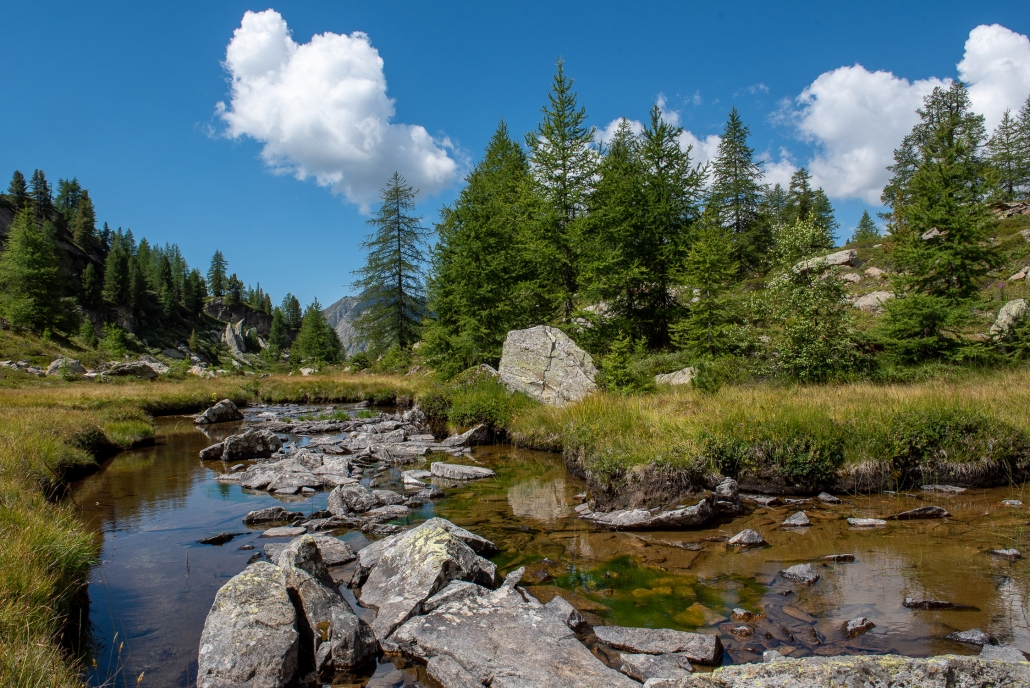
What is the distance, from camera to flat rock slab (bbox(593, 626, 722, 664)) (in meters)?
5.21

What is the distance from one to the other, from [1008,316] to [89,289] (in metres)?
109

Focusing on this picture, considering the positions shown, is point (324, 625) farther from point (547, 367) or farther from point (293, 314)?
point (293, 314)

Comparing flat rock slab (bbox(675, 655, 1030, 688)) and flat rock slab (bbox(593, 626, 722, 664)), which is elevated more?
flat rock slab (bbox(675, 655, 1030, 688))

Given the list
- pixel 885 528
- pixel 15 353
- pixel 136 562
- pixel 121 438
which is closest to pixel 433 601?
pixel 136 562

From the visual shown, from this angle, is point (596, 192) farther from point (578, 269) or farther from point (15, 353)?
point (15, 353)

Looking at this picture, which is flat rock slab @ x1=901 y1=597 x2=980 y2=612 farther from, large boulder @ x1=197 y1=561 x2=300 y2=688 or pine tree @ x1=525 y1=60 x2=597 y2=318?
pine tree @ x1=525 y1=60 x2=597 y2=318

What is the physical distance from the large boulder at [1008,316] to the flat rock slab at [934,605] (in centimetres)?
1873

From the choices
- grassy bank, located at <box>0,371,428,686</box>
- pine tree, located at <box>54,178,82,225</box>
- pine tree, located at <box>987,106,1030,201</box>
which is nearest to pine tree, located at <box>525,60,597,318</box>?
grassy bank, located at <box>0,371,428,686</box>

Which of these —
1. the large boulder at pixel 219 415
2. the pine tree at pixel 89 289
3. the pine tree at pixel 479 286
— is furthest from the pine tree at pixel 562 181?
the pine tree at pixel 89 289

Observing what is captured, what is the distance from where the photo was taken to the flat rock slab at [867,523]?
28.8 ft

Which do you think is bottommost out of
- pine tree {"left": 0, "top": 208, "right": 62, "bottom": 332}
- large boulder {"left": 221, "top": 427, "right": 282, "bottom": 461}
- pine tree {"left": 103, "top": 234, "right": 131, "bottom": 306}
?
large boulder {"left": 221, "top": 427, "right": 282, "bottom": 461}

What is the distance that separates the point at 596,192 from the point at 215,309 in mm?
152892

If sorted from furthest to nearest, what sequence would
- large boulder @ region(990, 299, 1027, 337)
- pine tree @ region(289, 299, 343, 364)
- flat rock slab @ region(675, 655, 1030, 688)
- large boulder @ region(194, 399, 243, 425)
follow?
pine tree @ region(289, 299, 343, 364), large boulder @ region(194, 399, 243, 425), large boulder @ region(990, 299, 1027, 337), flat rock slab @ region(675, 655, 1030, 688)

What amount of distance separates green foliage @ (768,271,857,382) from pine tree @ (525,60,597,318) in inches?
455
